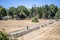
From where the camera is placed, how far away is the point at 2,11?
406ft

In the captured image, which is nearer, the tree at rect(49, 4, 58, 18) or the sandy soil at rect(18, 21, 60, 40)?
the sandy soil at rect(18, 21, 60, 40)

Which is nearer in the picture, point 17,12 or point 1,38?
point 1,38

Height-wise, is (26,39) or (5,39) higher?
(5,39)

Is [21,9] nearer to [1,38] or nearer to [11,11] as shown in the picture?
[11,11]

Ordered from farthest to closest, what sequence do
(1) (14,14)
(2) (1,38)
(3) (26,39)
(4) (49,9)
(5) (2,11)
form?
(4) (49,9) < (1) (14,14) < (5) (2,11) < (3) (26,39) < (2) (1,38)

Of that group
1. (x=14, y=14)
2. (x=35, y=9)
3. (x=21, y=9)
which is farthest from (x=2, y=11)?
(x=35, y=9)

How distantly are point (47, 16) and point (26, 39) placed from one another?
11786 centimetres

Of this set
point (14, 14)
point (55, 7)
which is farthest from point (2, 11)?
point (55, 7)

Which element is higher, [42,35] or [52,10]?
[42,35]

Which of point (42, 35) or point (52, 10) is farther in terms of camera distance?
point (52, 10)

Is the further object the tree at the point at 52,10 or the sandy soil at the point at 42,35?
the tree at the point at 52,10

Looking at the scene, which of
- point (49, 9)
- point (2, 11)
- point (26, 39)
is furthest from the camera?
point (49, 9)

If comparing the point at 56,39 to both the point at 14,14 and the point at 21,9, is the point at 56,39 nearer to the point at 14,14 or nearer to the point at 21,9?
the point at 14,14

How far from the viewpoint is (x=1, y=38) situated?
11.0 metres
